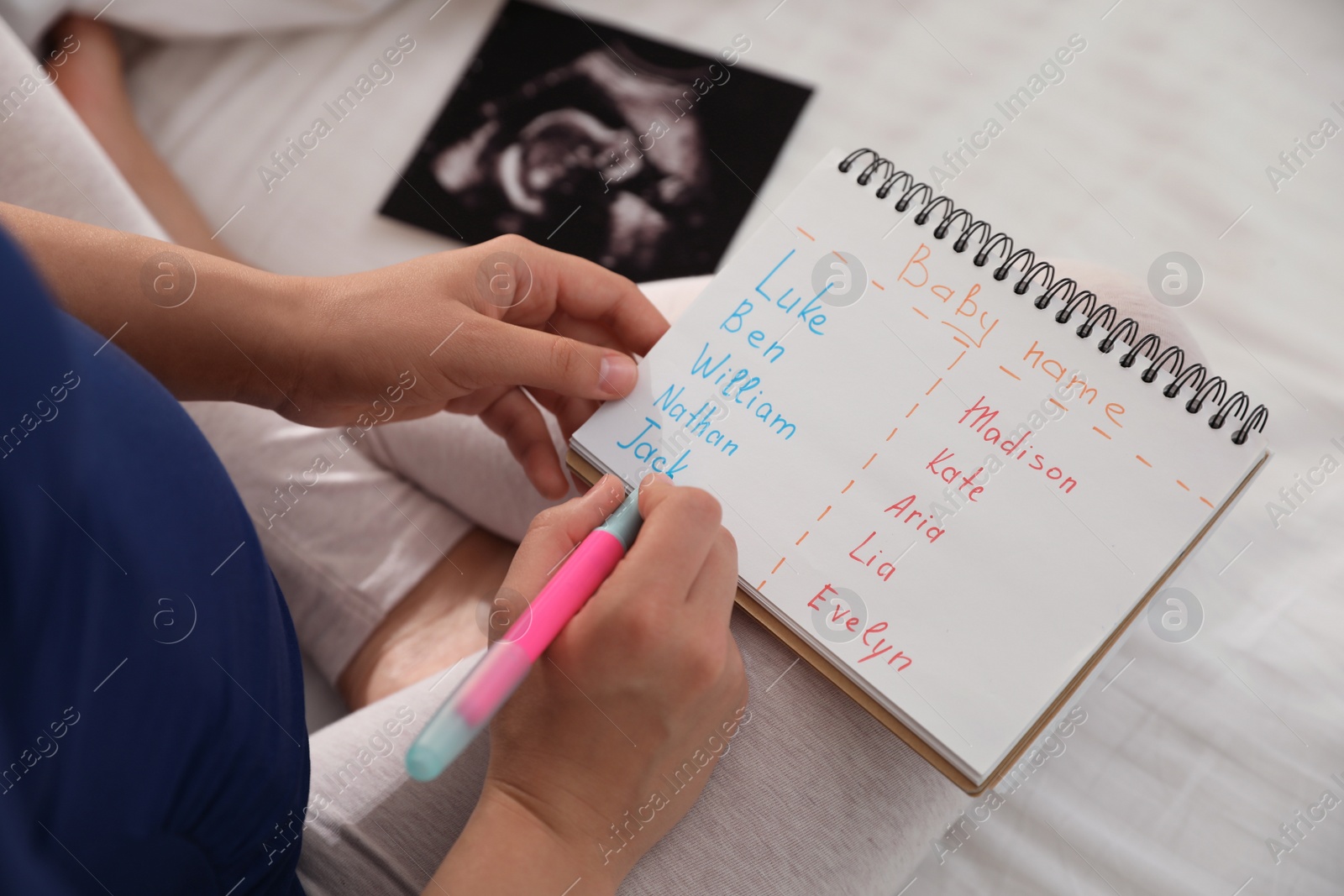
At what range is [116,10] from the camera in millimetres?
952

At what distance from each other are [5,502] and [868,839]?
0.45m

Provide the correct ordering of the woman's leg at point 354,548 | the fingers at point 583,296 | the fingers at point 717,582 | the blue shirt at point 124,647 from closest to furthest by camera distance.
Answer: the blue shirt at point 124,647, the fingers at point 717,582, the fingers at point 583,296, the woman's leg at point 354,548

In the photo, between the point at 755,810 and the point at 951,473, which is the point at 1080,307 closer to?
the point at 951,473

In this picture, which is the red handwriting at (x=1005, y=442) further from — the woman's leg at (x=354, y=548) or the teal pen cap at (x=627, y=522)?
the woman's leg at (x=354, y=548)

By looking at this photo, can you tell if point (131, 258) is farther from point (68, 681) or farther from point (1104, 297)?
point (1104, 297)

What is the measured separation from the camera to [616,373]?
521 millimetres

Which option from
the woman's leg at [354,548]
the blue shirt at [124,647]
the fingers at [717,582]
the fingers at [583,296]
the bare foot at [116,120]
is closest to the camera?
the blue shirt at [124,647]

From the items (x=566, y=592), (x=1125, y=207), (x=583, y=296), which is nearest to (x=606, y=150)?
(x=583, y=296)

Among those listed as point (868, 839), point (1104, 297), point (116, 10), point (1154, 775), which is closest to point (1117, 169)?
point (1104, 297)

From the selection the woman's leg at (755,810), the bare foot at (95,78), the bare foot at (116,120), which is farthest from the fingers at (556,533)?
the bare foot at (95,78)

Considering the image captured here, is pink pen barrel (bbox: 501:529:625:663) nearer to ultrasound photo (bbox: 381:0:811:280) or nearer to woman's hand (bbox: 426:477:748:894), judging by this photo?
woman's hand (bbox: 426:477:748:894)

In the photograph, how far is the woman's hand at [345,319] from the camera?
0.53 metres

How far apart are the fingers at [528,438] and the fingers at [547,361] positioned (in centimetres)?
9

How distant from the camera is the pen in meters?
0.38
